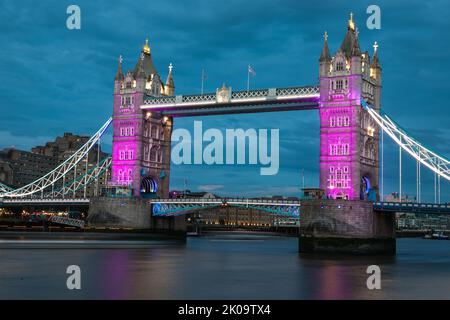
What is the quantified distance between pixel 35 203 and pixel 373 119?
6000cm

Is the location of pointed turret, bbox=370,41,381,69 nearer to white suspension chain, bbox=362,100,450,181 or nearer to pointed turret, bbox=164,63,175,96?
white suspension chain, bbox=362,100,450,181

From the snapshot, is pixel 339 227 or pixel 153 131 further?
pixel 153 131

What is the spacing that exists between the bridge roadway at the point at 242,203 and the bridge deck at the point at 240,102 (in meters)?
12.0

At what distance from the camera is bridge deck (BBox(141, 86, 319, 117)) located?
3201 inches

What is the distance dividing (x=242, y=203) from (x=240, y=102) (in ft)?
42.6

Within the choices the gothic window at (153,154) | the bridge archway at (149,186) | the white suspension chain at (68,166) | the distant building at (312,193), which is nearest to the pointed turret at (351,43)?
the distant building at (312,193)

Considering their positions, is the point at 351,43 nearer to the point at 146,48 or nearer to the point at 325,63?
the point at 325,63

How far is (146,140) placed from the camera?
314 ft

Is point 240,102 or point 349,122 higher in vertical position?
point 240,102

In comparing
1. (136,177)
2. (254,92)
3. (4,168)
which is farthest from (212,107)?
(4,168)

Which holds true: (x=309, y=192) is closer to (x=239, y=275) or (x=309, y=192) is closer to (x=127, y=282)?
(x=239, y=275)

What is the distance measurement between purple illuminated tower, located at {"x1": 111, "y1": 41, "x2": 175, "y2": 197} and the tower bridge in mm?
144

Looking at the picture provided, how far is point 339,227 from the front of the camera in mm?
68938

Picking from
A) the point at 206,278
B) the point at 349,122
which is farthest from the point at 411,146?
the point at 206,278
